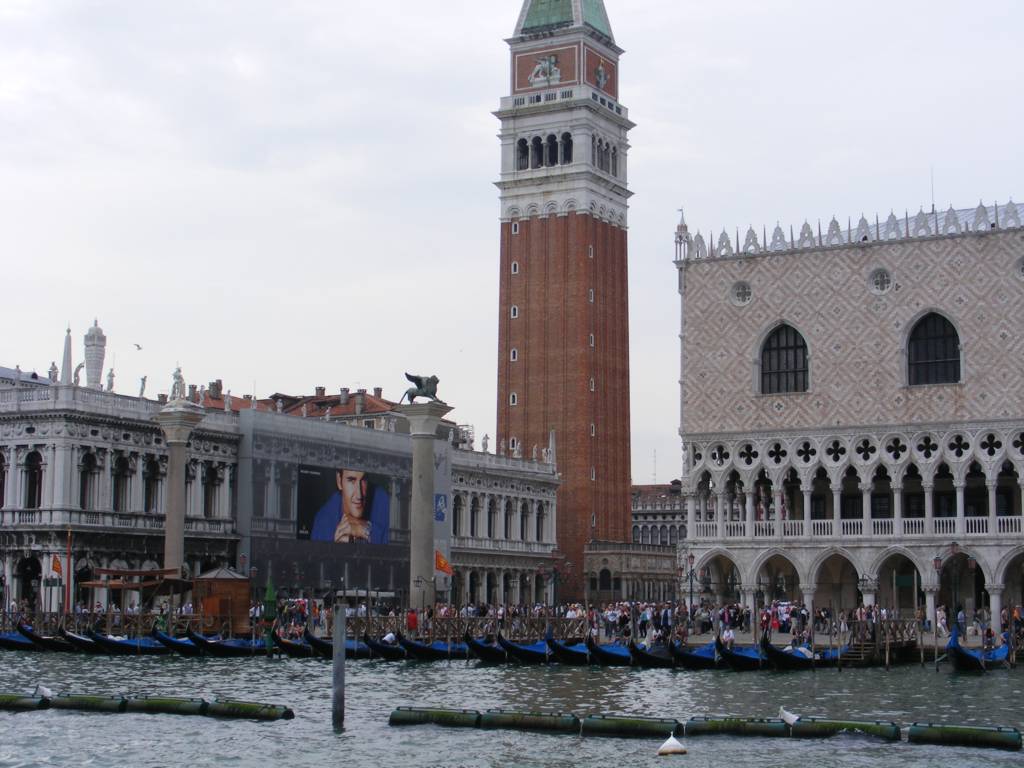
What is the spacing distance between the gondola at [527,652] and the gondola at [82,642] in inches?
330

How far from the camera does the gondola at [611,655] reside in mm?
34594

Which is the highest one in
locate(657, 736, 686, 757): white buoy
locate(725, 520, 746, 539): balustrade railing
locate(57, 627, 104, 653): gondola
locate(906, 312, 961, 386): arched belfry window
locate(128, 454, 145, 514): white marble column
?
locate(906, 312, 961, 386): arched belfry window

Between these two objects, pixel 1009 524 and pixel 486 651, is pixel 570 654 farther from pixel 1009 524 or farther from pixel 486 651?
pixel 1009 524

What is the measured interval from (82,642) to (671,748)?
62.9 feet

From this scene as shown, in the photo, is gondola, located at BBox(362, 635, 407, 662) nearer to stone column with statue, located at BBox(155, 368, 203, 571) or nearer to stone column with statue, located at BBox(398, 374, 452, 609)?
stone column with statue, located at BBox(398, 374, 452, 609)

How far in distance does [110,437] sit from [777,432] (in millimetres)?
17987

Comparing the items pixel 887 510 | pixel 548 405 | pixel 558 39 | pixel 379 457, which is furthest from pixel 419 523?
pixel 558 39

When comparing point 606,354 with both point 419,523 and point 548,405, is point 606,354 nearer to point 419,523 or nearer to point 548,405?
point 548,405

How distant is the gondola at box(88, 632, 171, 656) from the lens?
1431 inches

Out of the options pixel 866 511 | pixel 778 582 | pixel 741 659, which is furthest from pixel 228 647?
pixel 778 582

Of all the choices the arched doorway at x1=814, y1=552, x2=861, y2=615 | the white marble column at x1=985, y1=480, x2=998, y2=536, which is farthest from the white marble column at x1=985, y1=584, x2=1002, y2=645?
the arched doorway at x1=814, y1=552, x2=861, y2=615

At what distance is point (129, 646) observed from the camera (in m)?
36.7

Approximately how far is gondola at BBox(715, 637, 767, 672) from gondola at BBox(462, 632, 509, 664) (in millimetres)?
4555

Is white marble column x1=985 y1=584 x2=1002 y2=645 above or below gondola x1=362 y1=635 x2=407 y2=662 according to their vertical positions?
above
